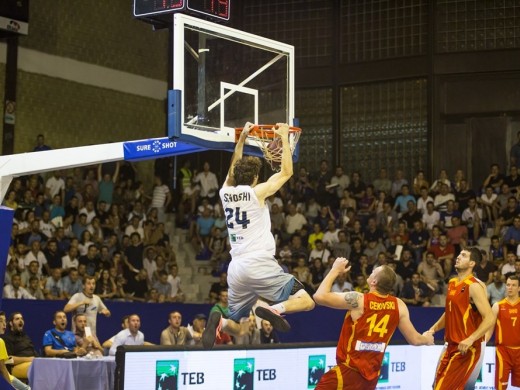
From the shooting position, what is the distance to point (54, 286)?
1848cm

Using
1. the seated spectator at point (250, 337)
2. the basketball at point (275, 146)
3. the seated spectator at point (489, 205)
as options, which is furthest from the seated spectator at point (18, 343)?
the seated spectator at point (489, 205)

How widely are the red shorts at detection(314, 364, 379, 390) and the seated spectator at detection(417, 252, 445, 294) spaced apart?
10366mm

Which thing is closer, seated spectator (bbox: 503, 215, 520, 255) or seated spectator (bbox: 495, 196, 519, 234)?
seated spectator (bbox: 503, 215, 520, 255)

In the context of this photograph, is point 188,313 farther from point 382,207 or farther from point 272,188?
point 272,188

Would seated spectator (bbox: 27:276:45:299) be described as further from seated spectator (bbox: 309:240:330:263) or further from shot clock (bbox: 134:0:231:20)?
shot clock (bbox: 134:0:231:20)

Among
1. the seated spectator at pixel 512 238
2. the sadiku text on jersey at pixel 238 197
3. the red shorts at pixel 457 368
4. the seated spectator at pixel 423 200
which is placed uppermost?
the seated spectator at pixel 423 200

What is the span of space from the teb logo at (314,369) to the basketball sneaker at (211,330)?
17.5 ft

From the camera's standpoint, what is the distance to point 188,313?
65.1 ft

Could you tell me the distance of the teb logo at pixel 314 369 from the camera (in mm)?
15105

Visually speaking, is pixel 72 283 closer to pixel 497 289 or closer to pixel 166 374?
pixel 166 374

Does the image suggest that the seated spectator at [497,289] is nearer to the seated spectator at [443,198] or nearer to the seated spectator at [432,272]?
the seated spectator at [432,272]

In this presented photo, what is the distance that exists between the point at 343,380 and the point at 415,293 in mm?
10217

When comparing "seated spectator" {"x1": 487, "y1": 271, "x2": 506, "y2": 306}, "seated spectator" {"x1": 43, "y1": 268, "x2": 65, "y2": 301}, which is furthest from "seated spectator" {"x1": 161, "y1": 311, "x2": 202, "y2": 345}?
"seated spectator" {"x1": 487, "y1": 271, "x2": 506, "y2": 306}

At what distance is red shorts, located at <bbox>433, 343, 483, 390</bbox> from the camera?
11133 mm
